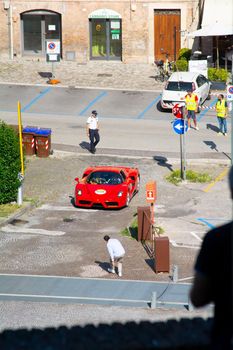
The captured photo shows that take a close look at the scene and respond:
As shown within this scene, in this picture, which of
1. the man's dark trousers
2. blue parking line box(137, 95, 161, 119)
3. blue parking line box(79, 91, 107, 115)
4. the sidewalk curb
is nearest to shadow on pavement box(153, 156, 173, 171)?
the man's dark trousers

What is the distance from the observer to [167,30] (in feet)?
165

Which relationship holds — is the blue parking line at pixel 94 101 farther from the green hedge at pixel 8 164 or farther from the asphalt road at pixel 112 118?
the green hedge at pixel 8 164

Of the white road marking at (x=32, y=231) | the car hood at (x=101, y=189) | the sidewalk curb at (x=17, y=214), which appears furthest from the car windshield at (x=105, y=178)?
the white road marking at (x=32, y=231)

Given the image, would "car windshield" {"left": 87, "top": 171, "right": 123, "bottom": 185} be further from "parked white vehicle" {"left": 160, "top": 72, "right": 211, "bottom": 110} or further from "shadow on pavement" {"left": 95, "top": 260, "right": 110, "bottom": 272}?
"parked white vehicle" {"left": 160, "top": 72, "right": 211, "bottom": 110}

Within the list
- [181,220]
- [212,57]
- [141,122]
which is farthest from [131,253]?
[212,57]

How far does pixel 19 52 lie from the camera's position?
171ft

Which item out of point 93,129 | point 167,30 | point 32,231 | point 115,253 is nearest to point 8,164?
point 32,231

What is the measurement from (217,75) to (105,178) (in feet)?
53.4

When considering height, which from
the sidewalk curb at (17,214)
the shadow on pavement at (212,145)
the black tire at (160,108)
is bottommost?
the sidewalk curb at (17,214)

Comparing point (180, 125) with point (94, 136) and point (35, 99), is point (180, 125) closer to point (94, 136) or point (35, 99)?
point (94, 136)

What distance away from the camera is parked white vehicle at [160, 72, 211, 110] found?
40.5 meters

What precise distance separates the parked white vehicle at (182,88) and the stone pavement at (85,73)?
154 inches

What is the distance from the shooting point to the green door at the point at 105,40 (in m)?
51.2

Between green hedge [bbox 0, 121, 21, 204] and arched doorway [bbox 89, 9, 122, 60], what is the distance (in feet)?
69.1
